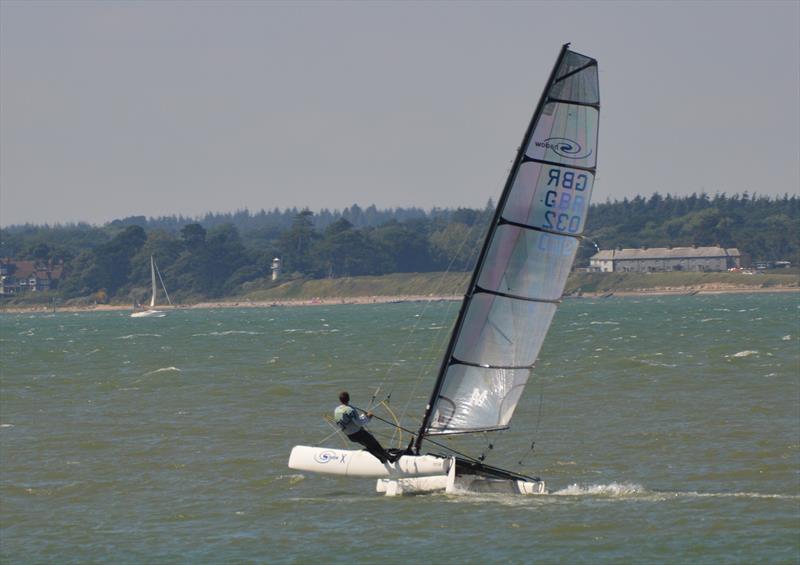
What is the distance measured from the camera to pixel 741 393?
40031mm

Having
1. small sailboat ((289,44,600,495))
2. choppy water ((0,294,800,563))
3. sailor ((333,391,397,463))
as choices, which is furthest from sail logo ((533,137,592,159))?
choppy water ((0,294,800,563))

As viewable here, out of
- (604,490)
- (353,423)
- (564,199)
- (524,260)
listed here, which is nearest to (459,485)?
(353,423)

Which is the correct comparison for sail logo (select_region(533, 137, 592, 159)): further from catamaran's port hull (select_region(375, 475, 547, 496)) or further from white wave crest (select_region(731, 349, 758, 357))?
white wave crest (select_region(731, 349, 758, 357))

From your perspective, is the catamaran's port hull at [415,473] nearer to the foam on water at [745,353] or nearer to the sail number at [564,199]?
the sail number at [564,199]

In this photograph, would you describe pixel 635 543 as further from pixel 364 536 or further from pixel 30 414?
pixel 30 414

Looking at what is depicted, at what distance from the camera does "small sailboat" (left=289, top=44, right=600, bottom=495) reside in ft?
72.0

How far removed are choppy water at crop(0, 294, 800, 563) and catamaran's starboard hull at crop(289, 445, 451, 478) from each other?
52 cm

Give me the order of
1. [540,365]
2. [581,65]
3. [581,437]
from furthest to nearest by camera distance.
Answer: [540,365] < [581,437] < [581,65]

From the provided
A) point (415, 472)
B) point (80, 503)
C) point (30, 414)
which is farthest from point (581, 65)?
point (30, 414)

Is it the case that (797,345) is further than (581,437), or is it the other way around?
(797,345)

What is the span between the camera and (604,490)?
79.7ft

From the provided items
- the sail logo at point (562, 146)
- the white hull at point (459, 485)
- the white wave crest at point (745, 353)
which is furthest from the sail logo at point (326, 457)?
the white wave crest at point (745, 353)

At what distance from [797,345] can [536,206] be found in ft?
143

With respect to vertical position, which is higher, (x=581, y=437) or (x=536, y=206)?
(x=536, y=206)
